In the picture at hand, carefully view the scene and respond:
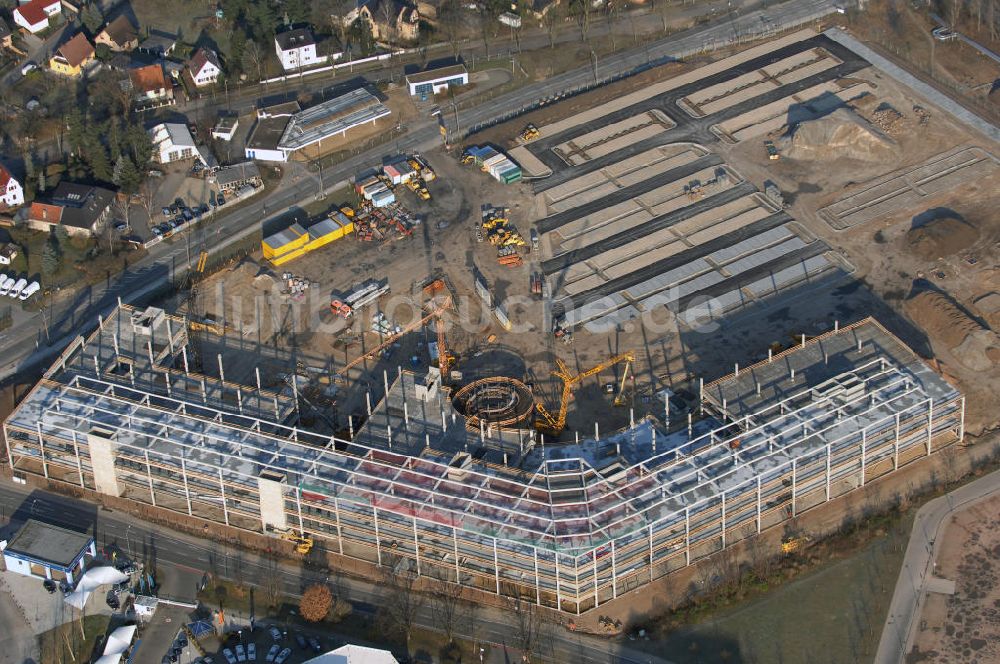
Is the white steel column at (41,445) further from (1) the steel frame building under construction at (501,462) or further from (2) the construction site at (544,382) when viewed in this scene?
(2) the construction site at (544,382)

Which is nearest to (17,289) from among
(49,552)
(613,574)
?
(49,552)

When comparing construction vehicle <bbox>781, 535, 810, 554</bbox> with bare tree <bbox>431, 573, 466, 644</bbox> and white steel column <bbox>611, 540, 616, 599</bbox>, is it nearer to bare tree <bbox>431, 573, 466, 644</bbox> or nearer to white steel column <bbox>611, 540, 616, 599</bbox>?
white steel column <bbox>611, 540, 616, 599</bbox>

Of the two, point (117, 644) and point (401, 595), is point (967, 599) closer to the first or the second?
point (401, 595)

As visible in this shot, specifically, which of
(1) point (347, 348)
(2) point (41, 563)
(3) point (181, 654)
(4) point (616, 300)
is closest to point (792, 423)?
(4) point (616, 300)

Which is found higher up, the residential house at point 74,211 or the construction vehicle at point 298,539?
the residential house at point 74,211

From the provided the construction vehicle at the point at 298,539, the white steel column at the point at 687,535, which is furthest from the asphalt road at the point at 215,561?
the white steel column at the point at 687,535

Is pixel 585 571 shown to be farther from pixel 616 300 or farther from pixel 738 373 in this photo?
pixel 616 300

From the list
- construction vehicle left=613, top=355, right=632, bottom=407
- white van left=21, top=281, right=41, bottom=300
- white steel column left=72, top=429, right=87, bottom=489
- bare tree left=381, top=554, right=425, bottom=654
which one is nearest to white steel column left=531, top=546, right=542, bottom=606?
bare tree left=381, top=554, right=425, bottom=654
